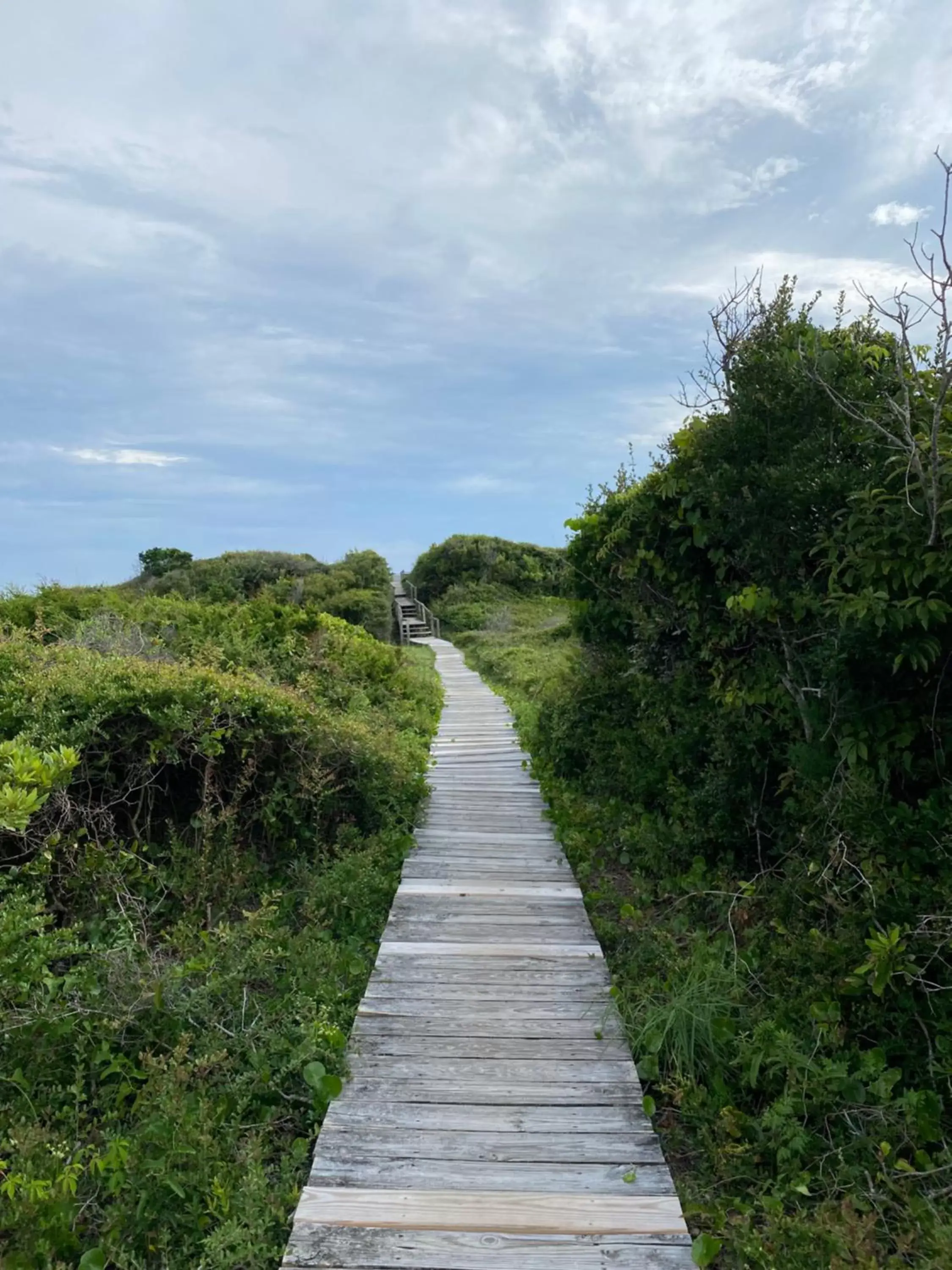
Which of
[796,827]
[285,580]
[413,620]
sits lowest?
[796,827]

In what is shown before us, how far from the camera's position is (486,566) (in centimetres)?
3509

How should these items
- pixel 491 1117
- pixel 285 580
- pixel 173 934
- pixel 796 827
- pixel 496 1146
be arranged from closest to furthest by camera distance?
pixel 496 1146 → pixel 491 1117 → pixel 796 827 → pixel 173 934 → pixel 285 580

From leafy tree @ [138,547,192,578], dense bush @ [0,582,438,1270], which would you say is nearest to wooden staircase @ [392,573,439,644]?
leafy tree @ [138,547,192,578]

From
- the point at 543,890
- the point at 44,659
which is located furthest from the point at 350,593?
the point at 543,890

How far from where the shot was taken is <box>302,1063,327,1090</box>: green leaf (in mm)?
3387

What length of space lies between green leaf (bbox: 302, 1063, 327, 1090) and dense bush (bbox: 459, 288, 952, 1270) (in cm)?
147

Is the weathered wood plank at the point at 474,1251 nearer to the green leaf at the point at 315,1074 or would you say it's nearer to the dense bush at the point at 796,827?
the dense bush at the point at 796,827

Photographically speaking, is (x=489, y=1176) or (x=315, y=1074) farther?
(x=315, y=1074)

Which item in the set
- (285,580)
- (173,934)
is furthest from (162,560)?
(173,934)

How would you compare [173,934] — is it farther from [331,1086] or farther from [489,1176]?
[489,1176]

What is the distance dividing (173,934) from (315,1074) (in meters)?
1.60

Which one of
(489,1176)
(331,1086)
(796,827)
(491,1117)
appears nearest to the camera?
(489,1176)

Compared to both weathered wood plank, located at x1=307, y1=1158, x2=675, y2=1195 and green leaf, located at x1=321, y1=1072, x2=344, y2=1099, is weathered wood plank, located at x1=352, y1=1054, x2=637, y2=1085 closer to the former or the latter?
green leaf, located at x1=321, y1=1072, x2=344, y2=1099

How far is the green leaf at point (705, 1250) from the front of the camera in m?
2.50
